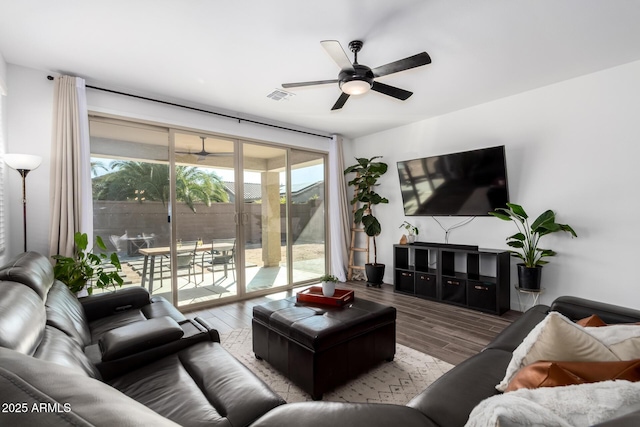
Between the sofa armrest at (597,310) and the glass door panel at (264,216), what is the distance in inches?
144

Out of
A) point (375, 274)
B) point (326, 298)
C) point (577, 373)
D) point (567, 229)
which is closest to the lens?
point (577, 373)

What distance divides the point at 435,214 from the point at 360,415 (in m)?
3.86

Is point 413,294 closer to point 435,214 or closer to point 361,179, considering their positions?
point 435,214

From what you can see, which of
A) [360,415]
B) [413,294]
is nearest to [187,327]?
[360,415]

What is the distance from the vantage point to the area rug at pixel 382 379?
2.02m

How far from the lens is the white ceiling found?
6.99 feet

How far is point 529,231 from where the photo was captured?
12.0ft

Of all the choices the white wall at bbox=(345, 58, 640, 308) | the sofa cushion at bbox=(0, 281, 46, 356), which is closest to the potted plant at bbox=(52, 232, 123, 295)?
the sofa cushion at bbox=(0, 281, 46, 356)

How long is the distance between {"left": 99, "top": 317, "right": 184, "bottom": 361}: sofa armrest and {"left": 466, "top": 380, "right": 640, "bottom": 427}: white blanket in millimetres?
1582

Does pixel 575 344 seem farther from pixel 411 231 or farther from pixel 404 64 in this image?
pixel 411 231

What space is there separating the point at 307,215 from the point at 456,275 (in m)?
2.56

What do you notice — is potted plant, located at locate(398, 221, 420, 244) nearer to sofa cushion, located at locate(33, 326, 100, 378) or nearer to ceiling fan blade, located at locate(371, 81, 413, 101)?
ceiling fan blade, located at locate(371, 81, 413, 101)

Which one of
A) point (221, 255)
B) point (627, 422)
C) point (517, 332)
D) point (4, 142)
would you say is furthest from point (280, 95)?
point (627, 422)

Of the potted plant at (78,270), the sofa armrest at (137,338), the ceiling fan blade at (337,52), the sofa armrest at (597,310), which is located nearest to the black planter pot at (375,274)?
the sofa armrest at (597,310)
